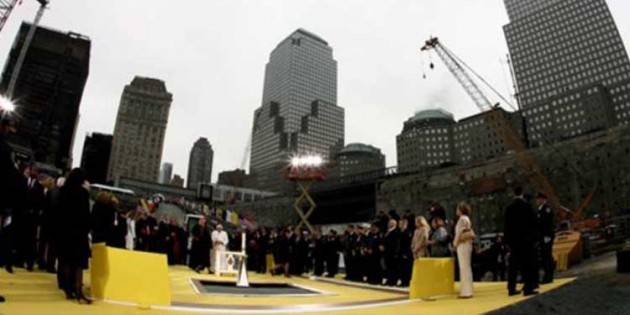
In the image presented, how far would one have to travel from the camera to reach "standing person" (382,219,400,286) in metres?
10.6

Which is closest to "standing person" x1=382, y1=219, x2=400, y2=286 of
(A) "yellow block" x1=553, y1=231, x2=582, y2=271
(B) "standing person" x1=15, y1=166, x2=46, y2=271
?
(B) "standing person" x1=15, y1=166, x2=46, y2=271

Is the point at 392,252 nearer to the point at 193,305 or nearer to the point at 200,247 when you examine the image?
the point at 193,305

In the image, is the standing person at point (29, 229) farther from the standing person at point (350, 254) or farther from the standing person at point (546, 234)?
the standing person at point (546, 234)

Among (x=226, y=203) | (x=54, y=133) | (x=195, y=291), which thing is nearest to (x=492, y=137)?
(x=226, y=203)

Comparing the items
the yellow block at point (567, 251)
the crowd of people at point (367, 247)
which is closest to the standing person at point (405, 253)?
the crowd of people at point (367, 247)

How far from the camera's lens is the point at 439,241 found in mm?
9164

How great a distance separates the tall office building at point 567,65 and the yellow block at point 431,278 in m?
140

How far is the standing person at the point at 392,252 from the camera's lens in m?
10.6

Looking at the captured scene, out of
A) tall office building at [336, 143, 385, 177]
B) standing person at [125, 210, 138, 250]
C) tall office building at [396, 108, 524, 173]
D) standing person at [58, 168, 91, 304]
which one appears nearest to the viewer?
standing person at [58, 168, 91, 304]

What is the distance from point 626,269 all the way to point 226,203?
82.8 meters

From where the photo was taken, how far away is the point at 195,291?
801cm

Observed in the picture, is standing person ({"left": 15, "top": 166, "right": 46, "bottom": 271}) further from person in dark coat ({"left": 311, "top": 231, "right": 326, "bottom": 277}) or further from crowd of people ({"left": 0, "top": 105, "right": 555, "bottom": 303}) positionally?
person in dark coat ({"left": 311, "top": 231, "right": 326, "bottom": 277})

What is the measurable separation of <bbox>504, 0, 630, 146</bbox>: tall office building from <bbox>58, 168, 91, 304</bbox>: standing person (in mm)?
144927

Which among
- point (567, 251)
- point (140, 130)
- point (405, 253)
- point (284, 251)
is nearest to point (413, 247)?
point (405, 253)
